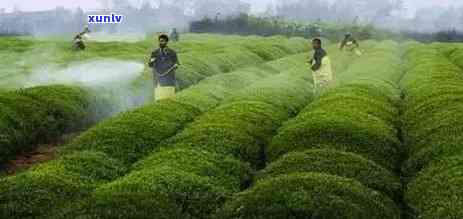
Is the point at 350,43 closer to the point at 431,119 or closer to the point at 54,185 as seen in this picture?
the point at 431,119

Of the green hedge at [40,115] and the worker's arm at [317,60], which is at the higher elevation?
the worker's arm at [317,60]

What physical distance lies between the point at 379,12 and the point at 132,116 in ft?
481

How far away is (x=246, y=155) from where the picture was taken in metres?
15.8

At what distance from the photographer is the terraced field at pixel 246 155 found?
36.5ft

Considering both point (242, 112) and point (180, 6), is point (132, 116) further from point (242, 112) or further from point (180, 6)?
point (180, 6)

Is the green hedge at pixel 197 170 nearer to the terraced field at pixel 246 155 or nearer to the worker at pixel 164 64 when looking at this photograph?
the terraced field at pixel 246 155

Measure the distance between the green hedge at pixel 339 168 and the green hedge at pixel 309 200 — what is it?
2.77 feet

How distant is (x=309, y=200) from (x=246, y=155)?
16.6 feet

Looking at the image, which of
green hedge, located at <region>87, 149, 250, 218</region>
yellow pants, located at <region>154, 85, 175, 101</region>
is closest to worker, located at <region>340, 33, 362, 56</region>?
yellow pants, located at <region>154, 85, 175, 101</region>

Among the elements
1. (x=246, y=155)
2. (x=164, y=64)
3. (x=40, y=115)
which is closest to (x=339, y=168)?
(x=246, y=155)

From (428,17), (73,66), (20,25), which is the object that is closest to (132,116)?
(73,66)

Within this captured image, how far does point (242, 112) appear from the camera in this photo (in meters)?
19.5

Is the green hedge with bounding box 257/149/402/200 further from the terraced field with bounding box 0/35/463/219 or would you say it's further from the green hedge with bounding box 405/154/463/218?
the green hedge with bounding box 405/154/463/218

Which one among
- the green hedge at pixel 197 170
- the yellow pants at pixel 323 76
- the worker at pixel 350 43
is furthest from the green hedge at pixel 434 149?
the worker at pixel 350 43
